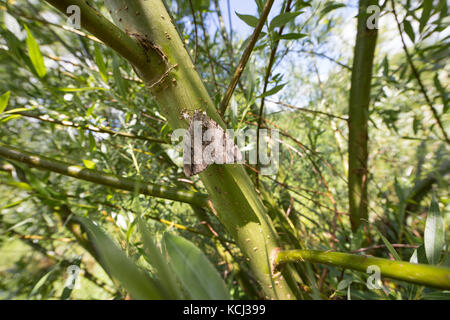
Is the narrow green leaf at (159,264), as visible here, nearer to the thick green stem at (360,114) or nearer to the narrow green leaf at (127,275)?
the narrow green leaf at (127,275)

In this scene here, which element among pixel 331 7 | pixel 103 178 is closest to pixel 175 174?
pixel 103 178

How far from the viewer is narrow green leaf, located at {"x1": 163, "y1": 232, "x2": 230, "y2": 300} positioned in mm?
104

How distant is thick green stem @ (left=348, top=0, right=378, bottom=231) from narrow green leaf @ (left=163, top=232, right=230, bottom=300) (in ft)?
1.23

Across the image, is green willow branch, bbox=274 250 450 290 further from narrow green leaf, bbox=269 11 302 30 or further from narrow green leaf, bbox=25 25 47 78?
narrow green leaf, bbox=25 25 47 78

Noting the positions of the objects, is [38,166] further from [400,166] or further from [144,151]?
[400,166]

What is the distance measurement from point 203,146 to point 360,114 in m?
0.37

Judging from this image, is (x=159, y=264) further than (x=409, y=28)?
No

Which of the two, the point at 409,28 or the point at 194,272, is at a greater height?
the point at 409,28

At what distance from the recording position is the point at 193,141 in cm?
19

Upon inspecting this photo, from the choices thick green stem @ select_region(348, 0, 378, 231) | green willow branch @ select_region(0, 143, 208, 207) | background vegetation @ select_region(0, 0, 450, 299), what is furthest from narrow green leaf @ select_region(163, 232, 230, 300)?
thick green stem @ select_region(348, 0, 378, 231)

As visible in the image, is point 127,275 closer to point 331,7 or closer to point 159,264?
point 159,264

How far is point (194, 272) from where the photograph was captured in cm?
11

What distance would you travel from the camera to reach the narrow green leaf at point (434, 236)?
0.60ft
